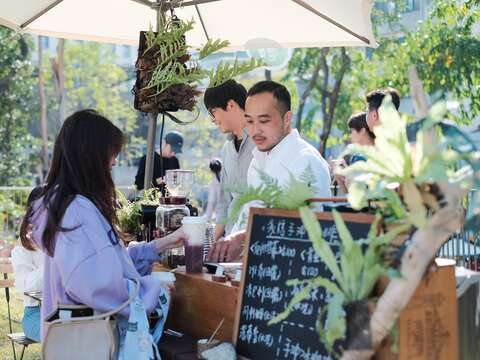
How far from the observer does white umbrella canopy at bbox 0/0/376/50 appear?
16.3 feet

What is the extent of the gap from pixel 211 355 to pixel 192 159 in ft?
127

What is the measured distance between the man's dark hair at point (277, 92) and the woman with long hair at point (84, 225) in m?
0.89

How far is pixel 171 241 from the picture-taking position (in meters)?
3.45

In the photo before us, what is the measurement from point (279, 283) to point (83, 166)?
1.06 meters

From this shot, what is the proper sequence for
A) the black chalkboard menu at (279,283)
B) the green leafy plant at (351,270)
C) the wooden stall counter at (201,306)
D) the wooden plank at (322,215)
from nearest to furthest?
the green leafy plant at (351,270), the wooden plank at (322,215), the black chalkboard menu at (279,283), the wooden stall counter at (201,306)

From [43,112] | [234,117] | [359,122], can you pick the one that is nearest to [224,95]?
[234,117]

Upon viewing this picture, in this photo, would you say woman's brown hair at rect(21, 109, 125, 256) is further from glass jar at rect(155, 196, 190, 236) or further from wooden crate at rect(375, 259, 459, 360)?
wooden crate at rect(375, 259, 459, 360)

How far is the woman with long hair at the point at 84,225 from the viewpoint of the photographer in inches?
113

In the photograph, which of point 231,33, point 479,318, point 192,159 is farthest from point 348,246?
point 192,159

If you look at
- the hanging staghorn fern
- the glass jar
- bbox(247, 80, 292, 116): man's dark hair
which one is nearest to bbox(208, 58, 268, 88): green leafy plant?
the hanging staghorn fern

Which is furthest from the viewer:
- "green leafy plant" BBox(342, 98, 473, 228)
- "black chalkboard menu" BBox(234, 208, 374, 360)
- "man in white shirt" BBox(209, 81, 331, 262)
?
"man in white shirt" BBox(209, 81, 331, 262)

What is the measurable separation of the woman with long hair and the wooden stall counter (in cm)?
14

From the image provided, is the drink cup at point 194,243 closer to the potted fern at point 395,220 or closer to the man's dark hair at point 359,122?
the potted fern at point 395,220

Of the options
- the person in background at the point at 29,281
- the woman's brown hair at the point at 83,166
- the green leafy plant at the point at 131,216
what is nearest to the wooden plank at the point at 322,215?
the woman's brown hair at the point at 83,166
